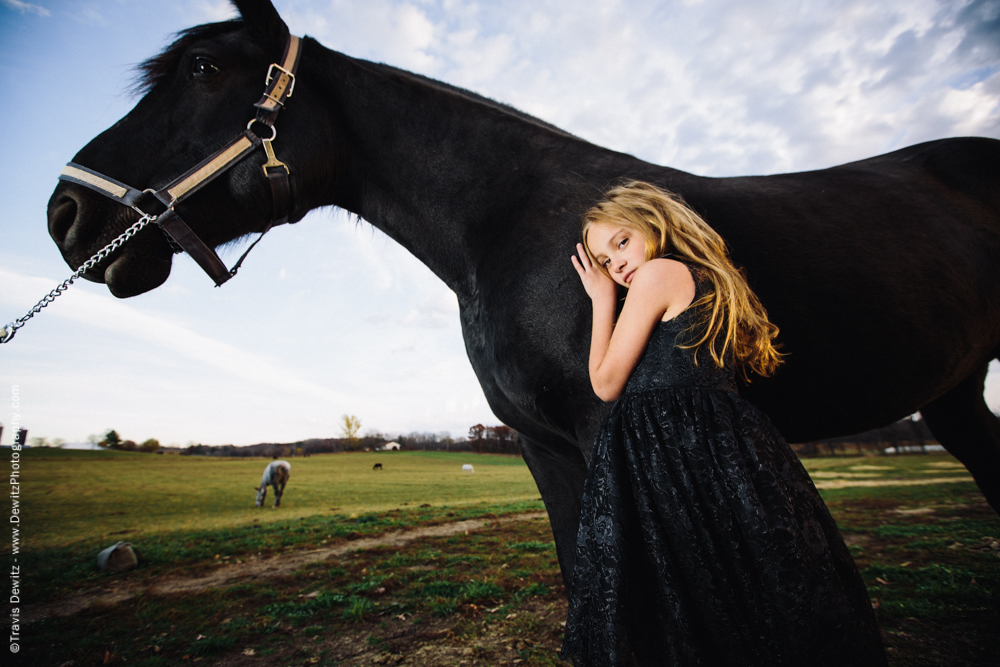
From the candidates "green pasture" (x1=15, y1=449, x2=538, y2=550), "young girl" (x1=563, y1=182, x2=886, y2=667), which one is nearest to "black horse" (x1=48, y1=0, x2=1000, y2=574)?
"young girl" (x1=563, y1=182, x2=886, y2=667)

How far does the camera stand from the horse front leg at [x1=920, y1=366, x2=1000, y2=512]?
2.51 m

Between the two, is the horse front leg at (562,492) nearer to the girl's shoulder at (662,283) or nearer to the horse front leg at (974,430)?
the girl's shoulder at (662,283)

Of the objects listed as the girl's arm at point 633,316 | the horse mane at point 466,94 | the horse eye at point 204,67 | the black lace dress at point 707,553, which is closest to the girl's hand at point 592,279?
the girl's arm at point 633,316

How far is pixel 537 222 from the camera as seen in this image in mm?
1645

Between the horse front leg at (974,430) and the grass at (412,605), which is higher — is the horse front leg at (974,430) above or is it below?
above

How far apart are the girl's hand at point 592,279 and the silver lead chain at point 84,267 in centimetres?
186

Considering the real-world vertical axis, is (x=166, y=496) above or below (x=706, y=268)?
below

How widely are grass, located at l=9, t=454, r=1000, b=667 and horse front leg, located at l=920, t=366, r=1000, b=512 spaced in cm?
100

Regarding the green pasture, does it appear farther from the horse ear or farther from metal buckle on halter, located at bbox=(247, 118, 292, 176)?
the horse ear

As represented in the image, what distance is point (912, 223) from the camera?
1.80m

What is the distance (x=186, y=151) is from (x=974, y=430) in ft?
16.1

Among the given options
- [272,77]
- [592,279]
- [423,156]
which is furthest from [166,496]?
[592,279]

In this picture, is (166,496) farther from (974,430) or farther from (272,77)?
(974,430)

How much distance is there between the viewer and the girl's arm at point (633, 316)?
1.19 metres
